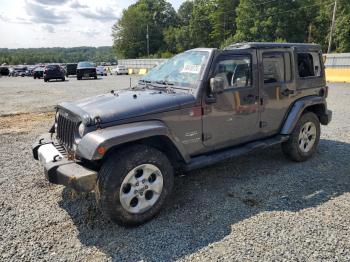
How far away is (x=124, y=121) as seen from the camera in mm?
3580

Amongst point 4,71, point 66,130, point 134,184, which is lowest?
point 134,184

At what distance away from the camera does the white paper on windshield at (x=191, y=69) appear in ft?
13.9

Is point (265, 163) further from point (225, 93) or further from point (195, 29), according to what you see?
point (195, 29)

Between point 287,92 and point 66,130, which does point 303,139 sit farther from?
point 66,130

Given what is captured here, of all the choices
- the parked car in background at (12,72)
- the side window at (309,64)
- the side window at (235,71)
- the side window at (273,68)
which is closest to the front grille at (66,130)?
the side window at (235,71)

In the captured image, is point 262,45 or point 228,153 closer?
point 228,153

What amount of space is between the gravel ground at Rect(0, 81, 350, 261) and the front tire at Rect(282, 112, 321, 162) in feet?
0.57

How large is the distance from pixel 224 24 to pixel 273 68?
2767 inches

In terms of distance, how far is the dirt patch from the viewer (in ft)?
28.2

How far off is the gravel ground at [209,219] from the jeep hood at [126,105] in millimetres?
1229

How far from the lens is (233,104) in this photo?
4.43 m

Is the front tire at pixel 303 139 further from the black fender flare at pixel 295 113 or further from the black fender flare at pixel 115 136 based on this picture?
the black fender flare at pixel 115 136

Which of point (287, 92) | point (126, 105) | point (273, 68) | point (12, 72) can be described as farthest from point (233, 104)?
point (12, 72)

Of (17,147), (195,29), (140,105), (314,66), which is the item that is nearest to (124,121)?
(140,105)
